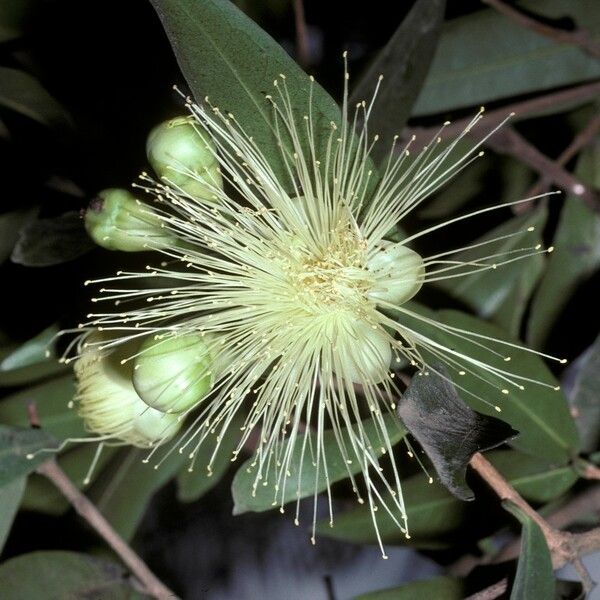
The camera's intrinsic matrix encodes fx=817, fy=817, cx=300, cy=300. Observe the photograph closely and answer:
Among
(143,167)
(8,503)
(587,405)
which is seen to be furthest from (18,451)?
(587,405)

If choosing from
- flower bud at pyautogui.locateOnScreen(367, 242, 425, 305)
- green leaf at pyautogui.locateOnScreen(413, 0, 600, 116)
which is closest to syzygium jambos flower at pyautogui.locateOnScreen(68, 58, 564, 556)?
flower bud at pyautogui.locateOnScreen(367, 242, 425, 305)

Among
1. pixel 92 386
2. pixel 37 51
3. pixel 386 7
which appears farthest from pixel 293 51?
pixel 92 386

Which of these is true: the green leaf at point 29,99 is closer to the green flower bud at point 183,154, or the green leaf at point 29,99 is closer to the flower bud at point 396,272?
the green flower bud at point 183,154

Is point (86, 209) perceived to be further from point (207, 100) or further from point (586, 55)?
point (586, 55)

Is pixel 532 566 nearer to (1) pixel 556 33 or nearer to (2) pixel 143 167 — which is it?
(2) pixel 143 167

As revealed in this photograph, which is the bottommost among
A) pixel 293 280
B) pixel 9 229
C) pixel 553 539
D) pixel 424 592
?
pixel 424 592

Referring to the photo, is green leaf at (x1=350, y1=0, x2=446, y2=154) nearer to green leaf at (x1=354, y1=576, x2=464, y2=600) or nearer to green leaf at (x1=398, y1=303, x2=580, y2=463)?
green leaf at (x1=398, y1=303, x2=580, y2=463)

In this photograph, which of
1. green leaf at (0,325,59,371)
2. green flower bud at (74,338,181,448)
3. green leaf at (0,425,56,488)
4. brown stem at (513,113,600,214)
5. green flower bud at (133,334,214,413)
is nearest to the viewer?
green flower bud at (133,334,214,413)
